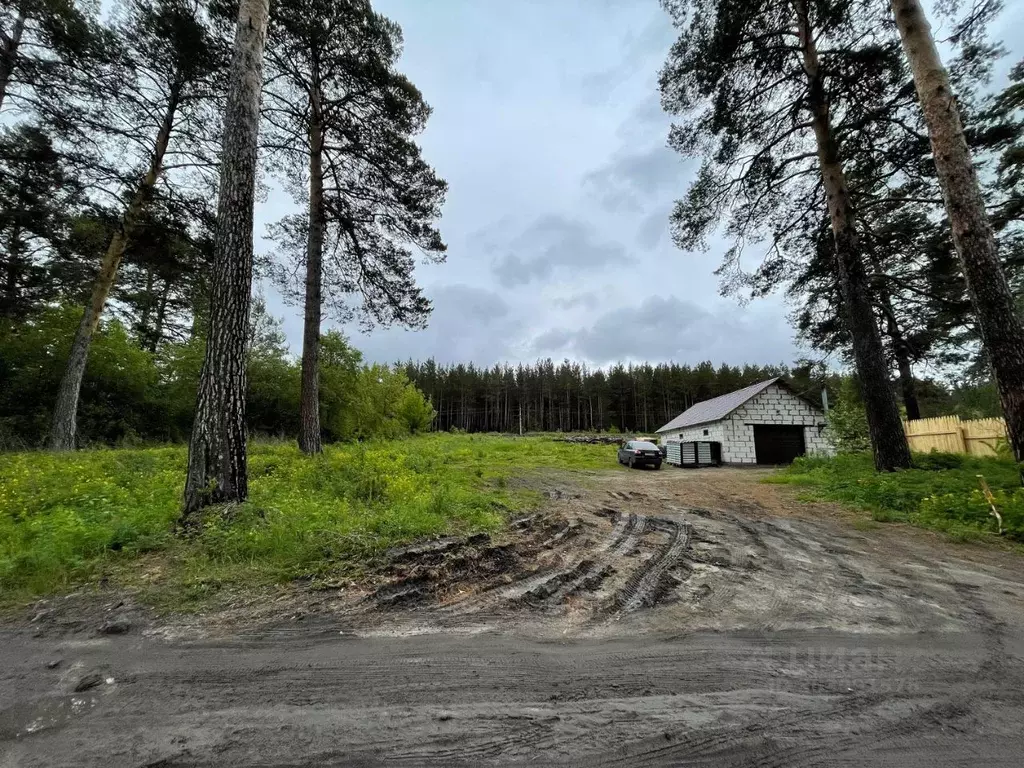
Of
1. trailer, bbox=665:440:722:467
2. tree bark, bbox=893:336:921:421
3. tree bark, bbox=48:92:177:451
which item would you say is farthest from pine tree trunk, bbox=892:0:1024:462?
trailer, bbox=665:440:722:467

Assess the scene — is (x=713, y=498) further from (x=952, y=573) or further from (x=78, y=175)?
(x=78, y=175)

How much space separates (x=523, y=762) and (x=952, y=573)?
15.0 feet

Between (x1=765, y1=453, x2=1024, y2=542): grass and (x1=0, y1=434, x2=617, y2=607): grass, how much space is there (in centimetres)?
559

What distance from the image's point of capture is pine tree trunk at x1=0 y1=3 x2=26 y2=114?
31.0 feet

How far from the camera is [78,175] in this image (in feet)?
33.6

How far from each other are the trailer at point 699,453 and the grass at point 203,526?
60.0ft

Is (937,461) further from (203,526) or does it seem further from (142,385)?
(142,385)

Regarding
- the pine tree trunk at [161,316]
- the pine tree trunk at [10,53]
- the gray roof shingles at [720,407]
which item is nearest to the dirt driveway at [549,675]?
the pine tree trunk at [10,53]

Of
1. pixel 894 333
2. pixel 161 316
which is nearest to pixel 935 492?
pixel 894 333

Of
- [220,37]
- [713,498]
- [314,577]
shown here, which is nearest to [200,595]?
[314,577]

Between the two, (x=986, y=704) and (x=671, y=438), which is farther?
(x=671, y=438)

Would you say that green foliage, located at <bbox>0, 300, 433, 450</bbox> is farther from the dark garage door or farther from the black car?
the dark garage door

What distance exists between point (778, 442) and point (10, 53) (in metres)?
31.0

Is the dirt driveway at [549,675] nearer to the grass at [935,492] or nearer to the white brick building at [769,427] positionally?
the grass at [935,492]
